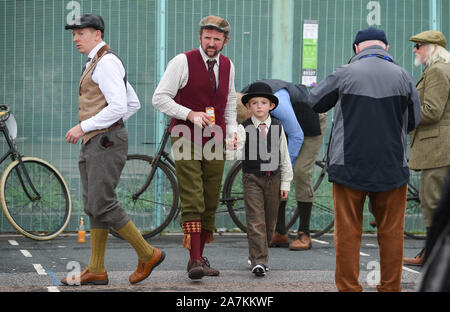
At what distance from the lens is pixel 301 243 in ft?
24.3

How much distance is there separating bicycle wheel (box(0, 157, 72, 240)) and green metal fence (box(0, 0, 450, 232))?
27 centimetres

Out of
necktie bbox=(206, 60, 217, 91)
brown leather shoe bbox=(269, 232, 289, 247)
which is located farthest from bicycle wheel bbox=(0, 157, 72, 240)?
necktie bbox=(206, 60, 217, 91)

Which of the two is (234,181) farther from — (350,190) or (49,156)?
(350,190)

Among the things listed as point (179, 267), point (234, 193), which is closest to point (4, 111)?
point (234, 193)

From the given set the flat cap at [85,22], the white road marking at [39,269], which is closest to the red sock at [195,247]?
the white road marking at [39,269]

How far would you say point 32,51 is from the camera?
856cm

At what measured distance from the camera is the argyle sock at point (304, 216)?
24.8ft

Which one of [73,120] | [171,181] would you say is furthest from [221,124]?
[73,120]

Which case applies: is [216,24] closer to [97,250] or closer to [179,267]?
[97,250]

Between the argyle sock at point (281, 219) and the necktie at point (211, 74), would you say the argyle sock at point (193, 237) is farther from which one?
the argyle sock at point (281, 219)

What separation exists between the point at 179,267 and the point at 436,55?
2.89m
